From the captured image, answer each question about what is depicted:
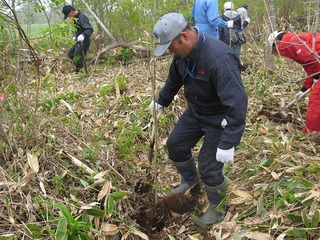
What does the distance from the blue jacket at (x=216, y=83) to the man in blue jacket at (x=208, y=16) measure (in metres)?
3.02

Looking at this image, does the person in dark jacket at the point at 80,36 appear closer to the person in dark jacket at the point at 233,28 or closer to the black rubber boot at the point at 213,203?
the person in dark jacket at the point at 233,28

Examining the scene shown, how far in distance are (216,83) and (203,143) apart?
0.63 m

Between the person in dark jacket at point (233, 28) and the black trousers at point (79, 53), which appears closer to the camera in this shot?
the person in dark jacket at point (233, 28)

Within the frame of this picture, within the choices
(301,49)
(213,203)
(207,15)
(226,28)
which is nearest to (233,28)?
(226,28)

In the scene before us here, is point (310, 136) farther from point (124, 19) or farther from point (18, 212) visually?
point (124, 19)

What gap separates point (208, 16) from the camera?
5.66m

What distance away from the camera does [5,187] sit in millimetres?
2721

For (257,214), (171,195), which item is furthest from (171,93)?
(257,214)

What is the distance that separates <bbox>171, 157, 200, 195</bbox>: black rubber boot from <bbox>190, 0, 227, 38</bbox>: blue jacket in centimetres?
295

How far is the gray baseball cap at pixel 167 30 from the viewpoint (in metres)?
2.48

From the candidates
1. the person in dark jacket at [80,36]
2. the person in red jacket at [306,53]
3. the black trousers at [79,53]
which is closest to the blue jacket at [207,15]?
the person in red jacket at [306,53]

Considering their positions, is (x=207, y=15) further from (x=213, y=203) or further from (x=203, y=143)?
(x=213, y=203)

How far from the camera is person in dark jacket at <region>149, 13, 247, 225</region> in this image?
97.8 inches

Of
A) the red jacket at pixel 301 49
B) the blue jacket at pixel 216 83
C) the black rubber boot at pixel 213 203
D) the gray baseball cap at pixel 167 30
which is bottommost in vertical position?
the black rubber boot at pixel 213 203
